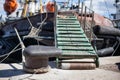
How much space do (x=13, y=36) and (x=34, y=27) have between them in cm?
126

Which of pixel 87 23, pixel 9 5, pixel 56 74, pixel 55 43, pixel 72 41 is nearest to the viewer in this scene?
pixel 56 74

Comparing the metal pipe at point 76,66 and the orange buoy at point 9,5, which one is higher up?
the orange buoy at point 9,5

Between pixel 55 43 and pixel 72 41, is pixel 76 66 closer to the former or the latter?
pixel 55 43

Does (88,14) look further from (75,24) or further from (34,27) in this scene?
(34,27)

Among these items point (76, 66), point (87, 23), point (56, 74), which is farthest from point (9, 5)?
point (56, 74)

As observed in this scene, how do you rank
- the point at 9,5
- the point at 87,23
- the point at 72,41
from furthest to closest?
the point at 9,5 → the point at 87,23 → the point at 72,41

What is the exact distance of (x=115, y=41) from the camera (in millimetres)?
12922

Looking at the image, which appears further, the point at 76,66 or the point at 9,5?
the point at 9,5

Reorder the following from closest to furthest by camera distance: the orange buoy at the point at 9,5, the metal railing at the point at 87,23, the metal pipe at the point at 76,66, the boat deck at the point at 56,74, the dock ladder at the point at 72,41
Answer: the boat deck at the point at 56,74, the metal pipe at the point at 76,66, the dock ladder at the point at 72,41, the metal railing at the point at 87,23, the orange buoy at the point at 9,5

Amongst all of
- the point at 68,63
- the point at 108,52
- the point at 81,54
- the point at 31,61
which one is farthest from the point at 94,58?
the point at 108,52

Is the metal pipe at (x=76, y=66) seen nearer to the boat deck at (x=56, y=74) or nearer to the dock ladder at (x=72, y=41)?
the boat deck at (x=56, y=74)

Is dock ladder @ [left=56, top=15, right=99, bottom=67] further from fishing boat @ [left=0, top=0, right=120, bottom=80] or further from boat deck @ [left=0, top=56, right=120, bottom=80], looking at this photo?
boat deck @ [left=0, top=56, right=120, bottom=80]

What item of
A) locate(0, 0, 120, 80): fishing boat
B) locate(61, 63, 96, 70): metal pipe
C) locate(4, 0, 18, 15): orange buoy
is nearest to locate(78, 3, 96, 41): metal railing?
locate(0, 0, 120, 80): fishing boat

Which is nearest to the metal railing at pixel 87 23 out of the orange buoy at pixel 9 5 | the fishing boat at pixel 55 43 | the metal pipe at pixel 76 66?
the fishing boat at pixel 55 43
